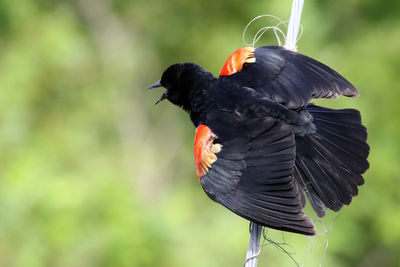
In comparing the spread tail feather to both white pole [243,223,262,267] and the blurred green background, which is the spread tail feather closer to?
white pole [243,223,262,267]

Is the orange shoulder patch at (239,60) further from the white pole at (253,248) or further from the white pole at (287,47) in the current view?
the white pole at (253,248)

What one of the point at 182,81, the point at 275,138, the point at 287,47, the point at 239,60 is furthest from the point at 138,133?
the point at 275,138

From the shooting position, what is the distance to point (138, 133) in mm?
10164

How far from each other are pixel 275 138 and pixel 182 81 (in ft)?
3.06

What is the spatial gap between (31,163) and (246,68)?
14.6ft

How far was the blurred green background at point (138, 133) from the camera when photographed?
6359mm

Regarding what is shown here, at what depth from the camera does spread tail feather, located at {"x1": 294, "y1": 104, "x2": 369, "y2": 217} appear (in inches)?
130

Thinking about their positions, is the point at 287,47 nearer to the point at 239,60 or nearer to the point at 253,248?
the point at 239,60

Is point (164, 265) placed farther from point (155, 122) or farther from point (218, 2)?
point (218, 2)

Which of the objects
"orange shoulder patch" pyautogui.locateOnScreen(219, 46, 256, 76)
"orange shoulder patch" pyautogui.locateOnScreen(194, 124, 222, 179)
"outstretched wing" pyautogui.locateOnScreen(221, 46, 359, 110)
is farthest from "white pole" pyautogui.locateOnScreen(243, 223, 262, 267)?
→ "orange shoulder patch" pyautogui.locateOnScreen(219, 46, 256, 76)

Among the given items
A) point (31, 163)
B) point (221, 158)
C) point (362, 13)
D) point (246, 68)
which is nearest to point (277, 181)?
point (221, 158)

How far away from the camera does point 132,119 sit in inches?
404

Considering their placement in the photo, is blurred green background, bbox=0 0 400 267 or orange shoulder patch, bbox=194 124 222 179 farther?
blurred green background, bbox=0 0 400 267

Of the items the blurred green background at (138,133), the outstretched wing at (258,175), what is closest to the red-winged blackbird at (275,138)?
the outstretched wing at (258,175)
